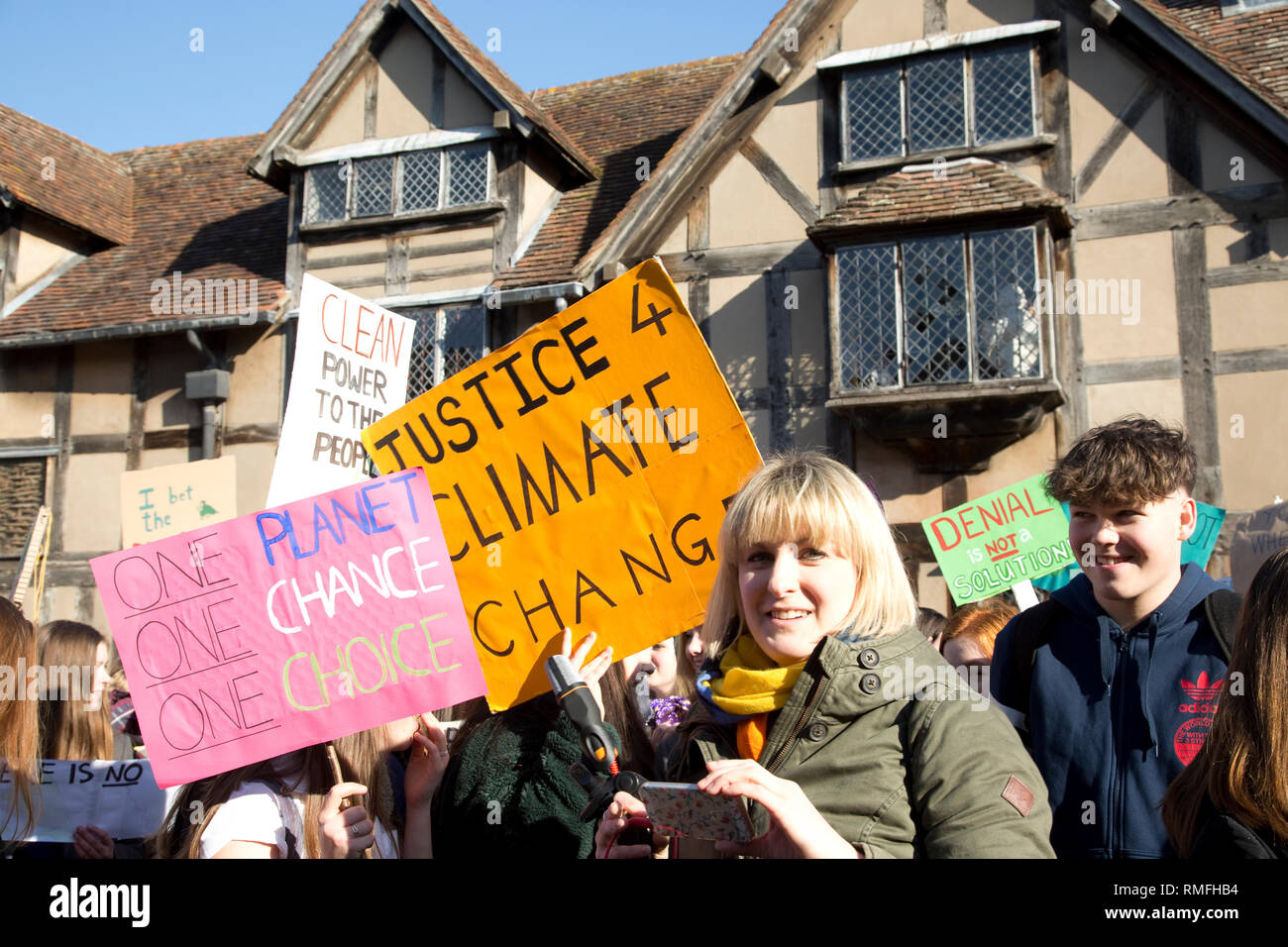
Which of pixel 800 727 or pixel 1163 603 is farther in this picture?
pixel 1163 603

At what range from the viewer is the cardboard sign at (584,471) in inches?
136

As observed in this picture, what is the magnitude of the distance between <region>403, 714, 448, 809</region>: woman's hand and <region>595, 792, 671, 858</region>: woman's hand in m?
1.20

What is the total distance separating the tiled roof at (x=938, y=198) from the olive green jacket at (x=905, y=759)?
947cm

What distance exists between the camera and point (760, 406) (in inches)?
471

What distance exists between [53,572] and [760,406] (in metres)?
8.98

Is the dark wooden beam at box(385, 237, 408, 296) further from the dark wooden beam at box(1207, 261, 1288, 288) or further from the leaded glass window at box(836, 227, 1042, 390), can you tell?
the dark wooden beam at box(1207, 261, 1288, 288)

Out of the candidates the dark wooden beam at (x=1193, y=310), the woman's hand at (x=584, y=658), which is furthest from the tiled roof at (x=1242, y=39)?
the woman's hand at (x=584, y=658)

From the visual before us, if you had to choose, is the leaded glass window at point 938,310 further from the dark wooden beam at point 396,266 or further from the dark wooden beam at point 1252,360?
the dark wooden beam at point 396,266

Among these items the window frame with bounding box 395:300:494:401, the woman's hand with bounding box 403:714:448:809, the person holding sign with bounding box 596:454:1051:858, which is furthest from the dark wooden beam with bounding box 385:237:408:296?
the person holding sign with bounding box 596:454:1051:858

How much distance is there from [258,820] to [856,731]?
1774mm

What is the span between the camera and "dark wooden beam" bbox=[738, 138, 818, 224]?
12195 mm

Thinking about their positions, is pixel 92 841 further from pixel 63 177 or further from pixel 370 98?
pixel 63 177
